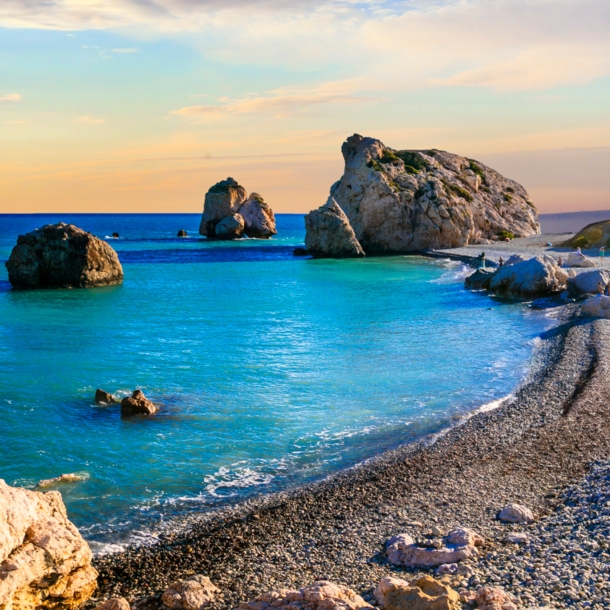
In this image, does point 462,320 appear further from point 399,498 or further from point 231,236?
point 231,236

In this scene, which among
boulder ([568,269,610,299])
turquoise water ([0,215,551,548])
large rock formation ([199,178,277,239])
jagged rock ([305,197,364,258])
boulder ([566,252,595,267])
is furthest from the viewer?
large rock formation ([199,178,277,239])

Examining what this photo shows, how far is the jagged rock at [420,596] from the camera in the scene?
898 centimetres

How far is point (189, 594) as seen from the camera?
411 inches

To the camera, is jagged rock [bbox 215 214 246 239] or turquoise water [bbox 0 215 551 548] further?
jagged rock [bbox 215 214 246 239]

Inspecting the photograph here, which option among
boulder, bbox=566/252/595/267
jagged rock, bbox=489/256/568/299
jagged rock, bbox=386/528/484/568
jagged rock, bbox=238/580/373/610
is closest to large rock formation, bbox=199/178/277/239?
boulder, bbox=566/252/595/267

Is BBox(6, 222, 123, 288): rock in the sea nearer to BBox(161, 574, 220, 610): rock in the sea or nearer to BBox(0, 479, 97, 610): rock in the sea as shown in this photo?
BBox(0, 479, 97, 610): rock in the sea

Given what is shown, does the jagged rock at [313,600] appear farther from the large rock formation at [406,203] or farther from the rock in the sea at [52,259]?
the large rock formation at [406,203]

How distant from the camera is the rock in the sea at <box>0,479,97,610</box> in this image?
9.09 m

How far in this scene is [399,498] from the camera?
14742 mm

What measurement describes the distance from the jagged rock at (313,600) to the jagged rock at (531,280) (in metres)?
38.2

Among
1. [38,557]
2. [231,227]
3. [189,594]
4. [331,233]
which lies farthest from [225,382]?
[231,227]

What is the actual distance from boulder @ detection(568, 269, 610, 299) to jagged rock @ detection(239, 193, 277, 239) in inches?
3019

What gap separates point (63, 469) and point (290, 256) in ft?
226

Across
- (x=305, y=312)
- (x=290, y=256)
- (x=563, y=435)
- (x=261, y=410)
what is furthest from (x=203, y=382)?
(x=290, y=256)
